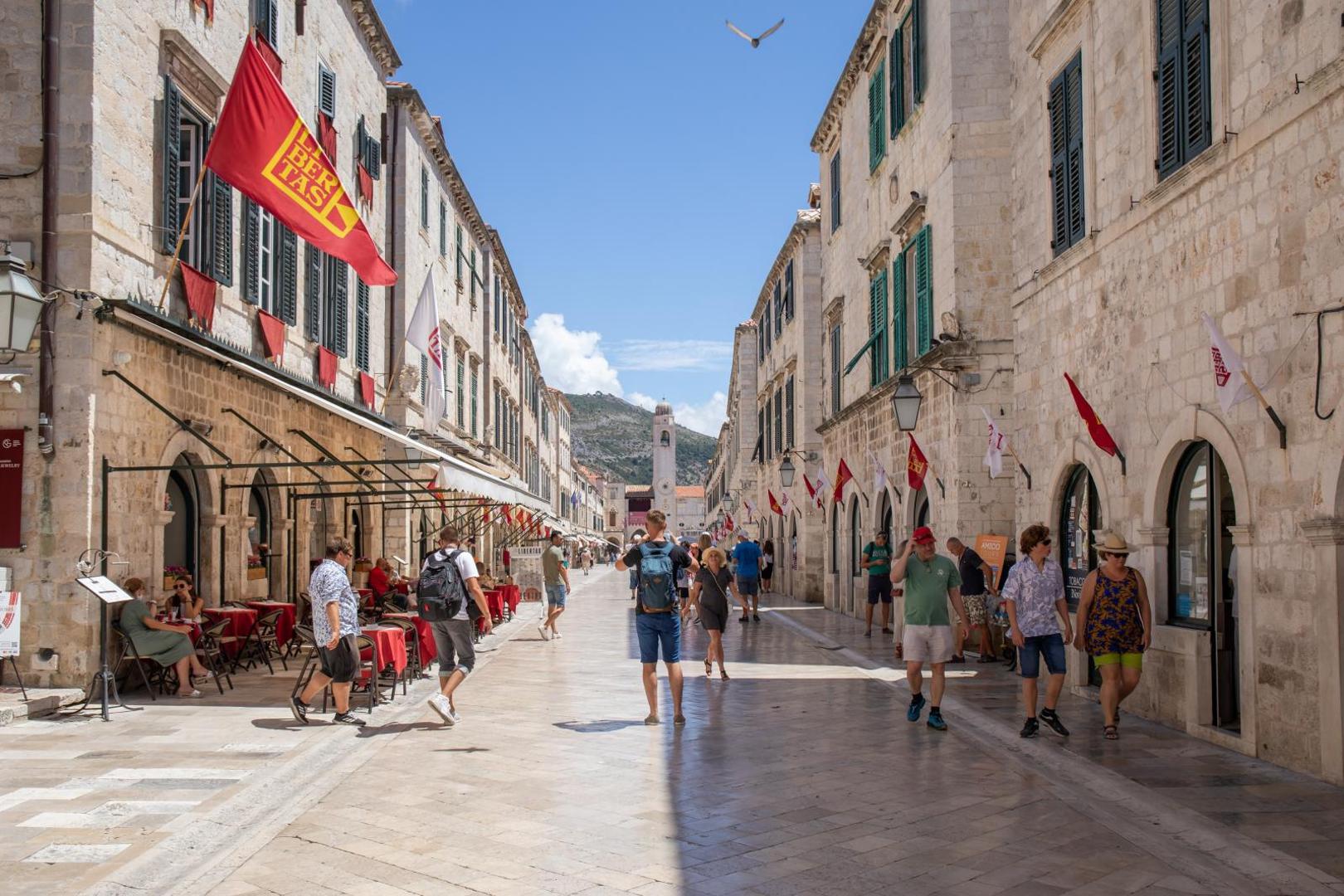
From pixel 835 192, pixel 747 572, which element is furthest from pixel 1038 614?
pixel 835 192

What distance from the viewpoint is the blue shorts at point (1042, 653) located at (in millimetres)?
9648

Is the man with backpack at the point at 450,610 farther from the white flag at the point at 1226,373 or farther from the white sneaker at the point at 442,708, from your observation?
the white flag at the point at 1226,373

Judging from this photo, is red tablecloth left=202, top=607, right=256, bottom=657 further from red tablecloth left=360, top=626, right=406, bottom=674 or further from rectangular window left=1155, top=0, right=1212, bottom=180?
rectangular window left=1155, top=0, right=1212, bottom=180

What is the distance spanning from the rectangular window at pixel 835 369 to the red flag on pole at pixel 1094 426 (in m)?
15.4

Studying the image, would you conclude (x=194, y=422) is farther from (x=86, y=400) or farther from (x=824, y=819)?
(x=824, y=819)

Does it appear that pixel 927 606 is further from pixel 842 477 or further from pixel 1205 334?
pixel 842 477

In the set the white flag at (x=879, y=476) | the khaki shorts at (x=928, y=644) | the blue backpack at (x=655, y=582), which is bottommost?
the khaki shorts at (x=928, y=644)

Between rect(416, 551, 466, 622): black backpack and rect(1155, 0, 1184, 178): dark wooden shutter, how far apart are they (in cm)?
691

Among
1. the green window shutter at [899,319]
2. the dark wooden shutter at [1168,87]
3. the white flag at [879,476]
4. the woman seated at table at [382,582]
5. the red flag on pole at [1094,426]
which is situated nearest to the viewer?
the dark wooden shutter at [1168,87]

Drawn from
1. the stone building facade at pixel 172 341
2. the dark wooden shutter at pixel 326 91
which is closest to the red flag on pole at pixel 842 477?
the stone building facade at pixel 172 341

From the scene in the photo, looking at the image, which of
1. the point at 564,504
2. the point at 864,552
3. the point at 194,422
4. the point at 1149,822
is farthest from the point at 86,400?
the point at 564,504

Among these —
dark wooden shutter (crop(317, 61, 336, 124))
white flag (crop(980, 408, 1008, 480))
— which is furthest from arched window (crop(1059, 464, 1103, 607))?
dark wooden shutter (crop(317, 61, 336, 124))

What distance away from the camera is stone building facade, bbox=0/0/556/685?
36.9 feet

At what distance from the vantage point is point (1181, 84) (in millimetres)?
9734
